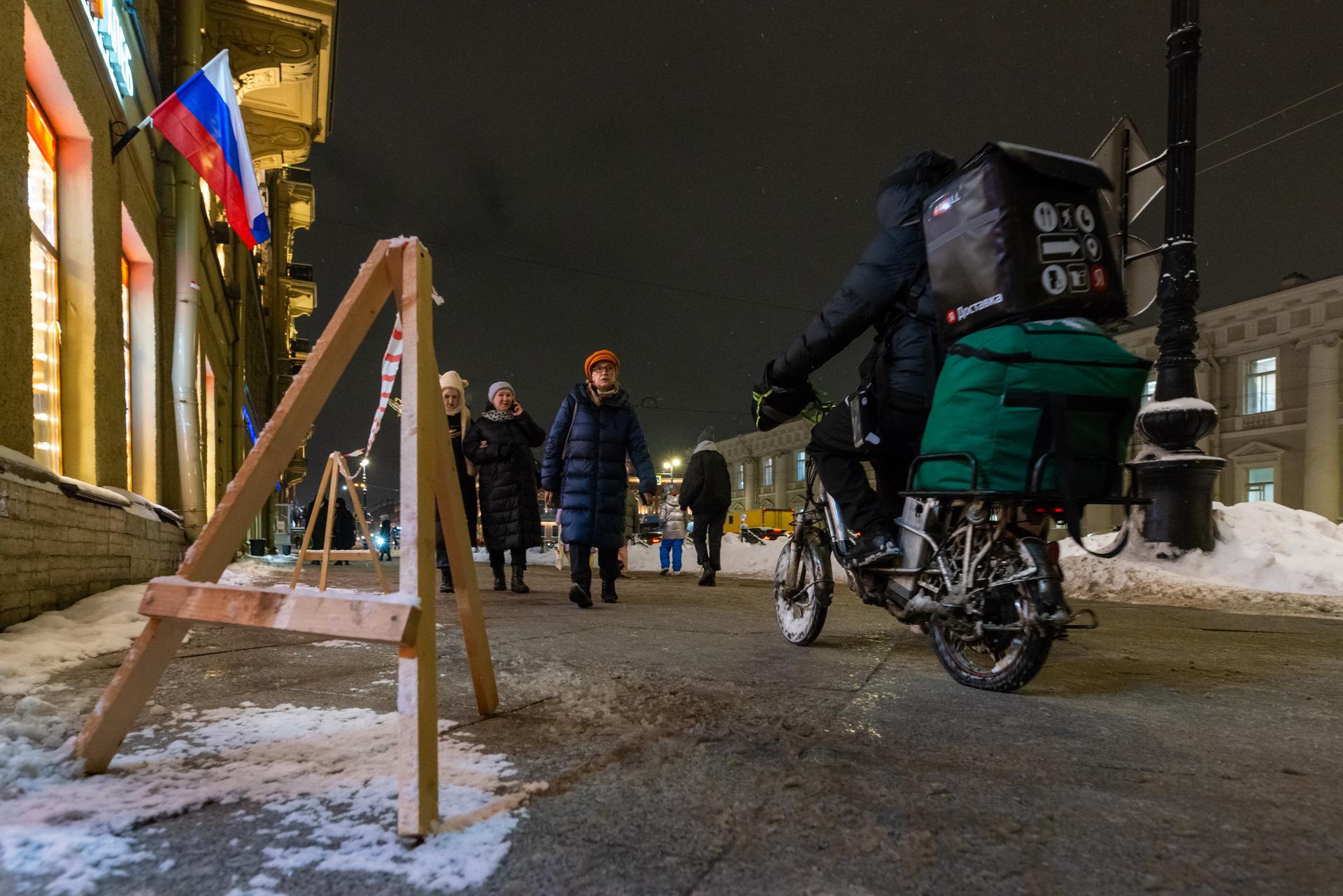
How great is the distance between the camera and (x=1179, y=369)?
7.94 meters

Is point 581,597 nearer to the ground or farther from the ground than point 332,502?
nearer to the ground

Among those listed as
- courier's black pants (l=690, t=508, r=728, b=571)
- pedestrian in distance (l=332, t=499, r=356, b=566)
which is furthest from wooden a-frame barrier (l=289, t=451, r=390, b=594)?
pedestrian in distance (l=332, t=499, r=356, b=566)

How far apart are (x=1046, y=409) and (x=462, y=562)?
6.32ft

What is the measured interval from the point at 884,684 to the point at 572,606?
366cm

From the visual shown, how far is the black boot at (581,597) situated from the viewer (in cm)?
605

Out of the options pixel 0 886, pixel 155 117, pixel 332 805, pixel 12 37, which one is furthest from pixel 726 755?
pixel 155 117

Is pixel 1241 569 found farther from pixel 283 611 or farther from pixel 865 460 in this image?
pixel 283 611

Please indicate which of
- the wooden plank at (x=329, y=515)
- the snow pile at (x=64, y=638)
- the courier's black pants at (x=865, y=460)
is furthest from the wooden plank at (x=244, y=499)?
the wooden plank at (x=329, y=515)

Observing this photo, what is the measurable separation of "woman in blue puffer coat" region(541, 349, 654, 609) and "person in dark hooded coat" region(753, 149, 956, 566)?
2.99 meters

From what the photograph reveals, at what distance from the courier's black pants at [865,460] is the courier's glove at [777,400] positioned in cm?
20

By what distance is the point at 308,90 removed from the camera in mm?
13734

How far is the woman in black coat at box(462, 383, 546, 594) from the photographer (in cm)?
734

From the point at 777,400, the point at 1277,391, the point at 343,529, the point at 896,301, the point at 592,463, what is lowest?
the point at 343,529

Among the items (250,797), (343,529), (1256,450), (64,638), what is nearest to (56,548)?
(64,638)
